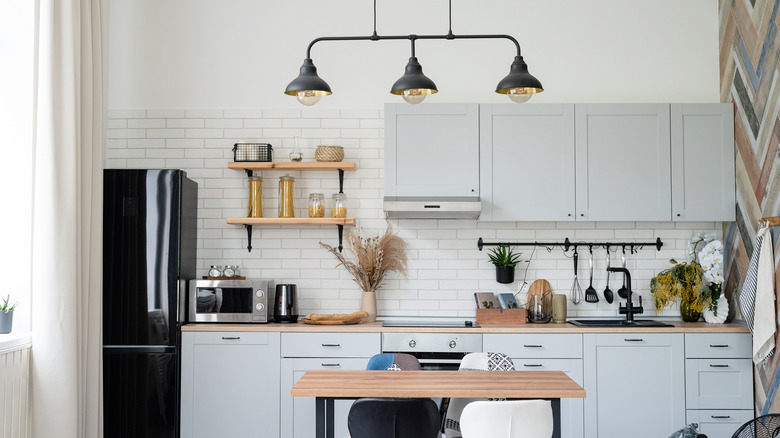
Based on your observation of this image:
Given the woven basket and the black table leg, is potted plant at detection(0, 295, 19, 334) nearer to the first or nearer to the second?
the black table leg

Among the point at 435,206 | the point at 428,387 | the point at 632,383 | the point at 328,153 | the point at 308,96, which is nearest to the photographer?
the point at 428,387

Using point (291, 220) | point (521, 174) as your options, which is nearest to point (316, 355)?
point (291, 220)

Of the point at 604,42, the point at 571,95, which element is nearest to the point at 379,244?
the point at 571,95

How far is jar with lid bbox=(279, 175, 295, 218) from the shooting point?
5.04 m

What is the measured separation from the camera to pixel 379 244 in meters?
5.06

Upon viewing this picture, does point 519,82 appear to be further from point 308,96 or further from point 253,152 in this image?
point 253,152

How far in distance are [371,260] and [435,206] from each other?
687mm

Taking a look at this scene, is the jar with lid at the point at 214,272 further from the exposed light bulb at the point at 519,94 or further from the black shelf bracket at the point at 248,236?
the exposed light bulb at the point at 519,94

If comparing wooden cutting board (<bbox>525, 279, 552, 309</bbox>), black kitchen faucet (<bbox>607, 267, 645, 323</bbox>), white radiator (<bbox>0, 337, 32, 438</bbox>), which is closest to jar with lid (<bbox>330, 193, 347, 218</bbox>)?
wooden cutting board (<bbox>525, 279, 552, 309</bbox>)

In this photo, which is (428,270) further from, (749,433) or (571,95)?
(749,433)

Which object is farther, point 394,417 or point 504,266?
point 504,266

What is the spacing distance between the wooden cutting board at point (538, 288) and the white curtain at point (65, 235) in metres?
2.95

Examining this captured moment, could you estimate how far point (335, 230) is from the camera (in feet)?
17.1

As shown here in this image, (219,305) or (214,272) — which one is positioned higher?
(214,272)
